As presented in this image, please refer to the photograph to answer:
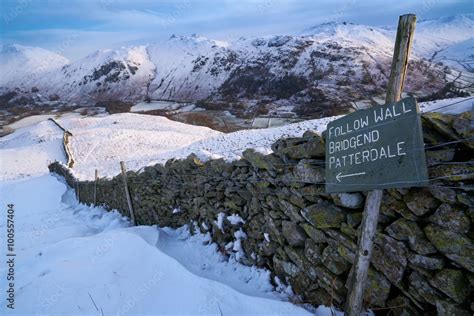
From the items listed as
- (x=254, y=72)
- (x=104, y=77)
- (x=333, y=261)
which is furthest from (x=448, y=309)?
(x=104, y=77)

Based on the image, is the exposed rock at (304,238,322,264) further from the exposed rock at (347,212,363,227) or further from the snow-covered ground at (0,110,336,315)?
the exposed rock at (347,212,363,227)

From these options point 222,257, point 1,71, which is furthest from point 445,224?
point 1,71

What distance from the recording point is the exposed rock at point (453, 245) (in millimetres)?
2357

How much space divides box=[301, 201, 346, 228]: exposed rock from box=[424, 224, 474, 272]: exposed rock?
915 mm

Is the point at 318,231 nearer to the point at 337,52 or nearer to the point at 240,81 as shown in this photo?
the point at 240,81

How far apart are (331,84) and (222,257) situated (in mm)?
94122

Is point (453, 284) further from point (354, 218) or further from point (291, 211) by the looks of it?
point (291, 211)

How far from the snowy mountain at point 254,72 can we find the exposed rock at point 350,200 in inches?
2161

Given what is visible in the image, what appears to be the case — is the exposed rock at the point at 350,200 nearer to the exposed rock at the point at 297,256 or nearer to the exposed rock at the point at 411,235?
the exposed rock at the point at 411,235

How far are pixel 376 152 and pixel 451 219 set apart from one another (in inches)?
30.1

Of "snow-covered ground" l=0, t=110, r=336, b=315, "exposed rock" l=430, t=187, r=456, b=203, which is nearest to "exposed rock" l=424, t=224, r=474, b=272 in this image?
"exposed rock" l=430, t=187, r=456, b=203

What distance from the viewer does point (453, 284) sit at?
243cm

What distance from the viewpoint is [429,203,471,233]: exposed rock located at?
240 centimetres

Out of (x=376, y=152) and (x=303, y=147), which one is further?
(x=303, y=147)
